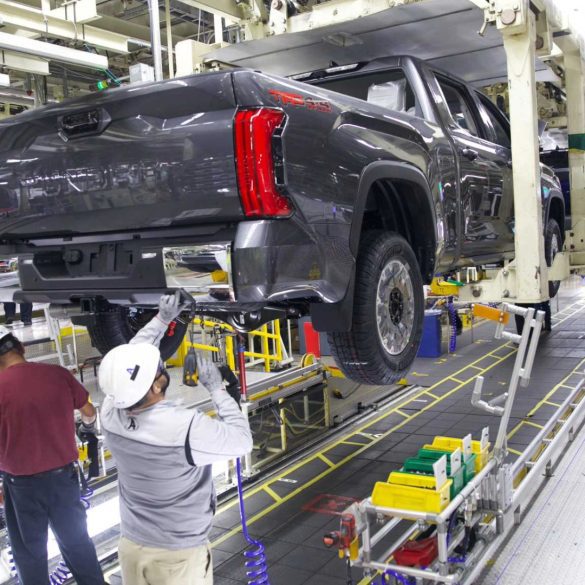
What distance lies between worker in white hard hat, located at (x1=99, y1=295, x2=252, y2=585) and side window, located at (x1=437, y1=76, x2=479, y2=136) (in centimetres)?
230

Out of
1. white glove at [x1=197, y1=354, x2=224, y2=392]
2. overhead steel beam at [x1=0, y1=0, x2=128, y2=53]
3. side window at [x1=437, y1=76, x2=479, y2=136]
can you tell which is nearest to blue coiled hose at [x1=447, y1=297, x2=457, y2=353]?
side window at [x1=437, y1=76, x2=479, y2=136]

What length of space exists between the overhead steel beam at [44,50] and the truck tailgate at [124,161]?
185cm

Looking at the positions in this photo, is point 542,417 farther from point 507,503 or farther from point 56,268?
point 56,268

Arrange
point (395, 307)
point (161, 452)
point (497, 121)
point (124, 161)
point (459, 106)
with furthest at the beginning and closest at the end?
point (497, 121) < point (459, 106) < point (395, 307) < point (161, 452) < point (124, 161)

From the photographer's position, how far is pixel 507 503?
14.6 ft

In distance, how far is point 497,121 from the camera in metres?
4.77

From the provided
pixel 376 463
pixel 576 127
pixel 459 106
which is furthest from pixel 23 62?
pixel 376 463

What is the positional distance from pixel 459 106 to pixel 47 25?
9.95 ft

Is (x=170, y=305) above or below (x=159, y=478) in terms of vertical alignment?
above

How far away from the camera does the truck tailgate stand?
2.31 m

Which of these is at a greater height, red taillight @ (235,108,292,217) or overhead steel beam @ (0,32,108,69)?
overhead steel beam @ (0,32,108,69)

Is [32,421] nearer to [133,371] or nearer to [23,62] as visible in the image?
[133,371]

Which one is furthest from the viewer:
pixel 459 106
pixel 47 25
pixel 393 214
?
pixel 47 25

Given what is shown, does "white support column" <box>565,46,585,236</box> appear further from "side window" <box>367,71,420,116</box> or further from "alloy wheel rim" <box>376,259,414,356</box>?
"alloy wheel rim" <box>376,259,414,356</box>
